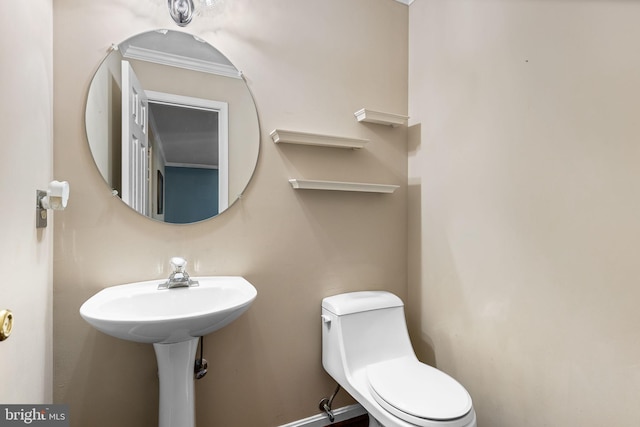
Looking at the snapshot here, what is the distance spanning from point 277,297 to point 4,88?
4.00 ft

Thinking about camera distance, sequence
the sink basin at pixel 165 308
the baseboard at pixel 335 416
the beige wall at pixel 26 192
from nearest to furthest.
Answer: the beige wall at pixel 26 192
the sink basin at pixel 165 308
the baseboard at pixel 335 416

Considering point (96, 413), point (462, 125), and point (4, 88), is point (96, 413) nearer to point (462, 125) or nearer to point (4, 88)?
point (4, 88)

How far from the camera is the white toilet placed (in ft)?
3.70

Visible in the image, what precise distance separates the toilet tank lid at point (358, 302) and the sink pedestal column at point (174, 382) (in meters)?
0.67

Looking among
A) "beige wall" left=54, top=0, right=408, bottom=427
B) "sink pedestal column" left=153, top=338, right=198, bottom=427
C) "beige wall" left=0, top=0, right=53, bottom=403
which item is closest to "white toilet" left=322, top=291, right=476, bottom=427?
"beige wall" left=54, top=0, right=408, bottom=427

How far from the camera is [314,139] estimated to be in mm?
1562

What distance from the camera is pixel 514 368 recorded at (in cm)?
130

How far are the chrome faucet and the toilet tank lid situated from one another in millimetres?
664

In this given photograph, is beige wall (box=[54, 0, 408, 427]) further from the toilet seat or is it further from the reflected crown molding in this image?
the toilet seat

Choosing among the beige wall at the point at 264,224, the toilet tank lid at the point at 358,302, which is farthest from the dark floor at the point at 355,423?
the toilet tank lid at the point at 358,302

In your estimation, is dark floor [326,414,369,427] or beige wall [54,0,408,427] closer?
beige wall [54,0,408,427]

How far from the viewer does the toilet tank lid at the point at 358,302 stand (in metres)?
1.55

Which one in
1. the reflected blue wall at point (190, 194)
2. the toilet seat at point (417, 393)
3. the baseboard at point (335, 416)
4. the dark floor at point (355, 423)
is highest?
the reflected blue wall at point (190, 194)

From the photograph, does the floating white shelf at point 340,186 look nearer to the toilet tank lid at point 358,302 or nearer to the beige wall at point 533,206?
the beige wall at point 533,206
